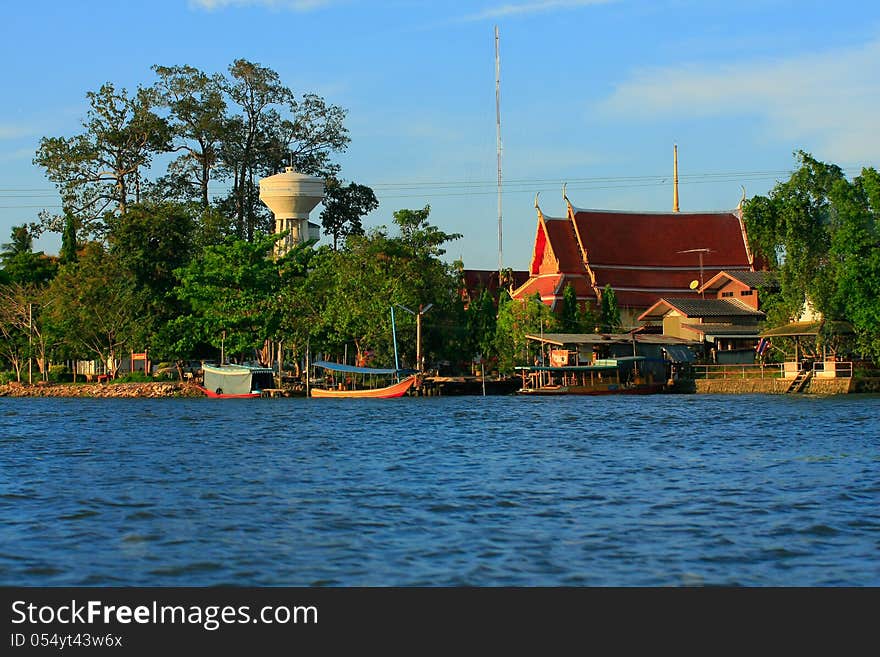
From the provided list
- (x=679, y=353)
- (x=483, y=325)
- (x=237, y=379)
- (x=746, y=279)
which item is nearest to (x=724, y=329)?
(x=679, y=353)

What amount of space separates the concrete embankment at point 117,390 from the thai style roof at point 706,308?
25444 mm

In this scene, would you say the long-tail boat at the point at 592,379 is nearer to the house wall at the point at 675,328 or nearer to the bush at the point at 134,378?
the house wall at the point at 675,328

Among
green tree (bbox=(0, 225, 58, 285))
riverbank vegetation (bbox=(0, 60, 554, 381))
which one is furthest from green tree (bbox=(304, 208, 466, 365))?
green tree (bbox=(0, 225, 58, 285))

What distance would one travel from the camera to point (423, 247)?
5966 centimetres

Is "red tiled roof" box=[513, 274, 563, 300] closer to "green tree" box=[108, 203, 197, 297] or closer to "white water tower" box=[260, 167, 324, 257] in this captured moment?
"white water tower" box=[260, 167, 324, 257]

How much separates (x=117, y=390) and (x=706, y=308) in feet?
103

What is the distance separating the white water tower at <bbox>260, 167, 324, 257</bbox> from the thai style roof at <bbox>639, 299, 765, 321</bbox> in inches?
897

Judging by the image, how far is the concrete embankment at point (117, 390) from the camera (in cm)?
6025

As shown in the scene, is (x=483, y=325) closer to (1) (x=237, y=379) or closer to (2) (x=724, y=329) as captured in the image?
(2) (x=724, y=329)

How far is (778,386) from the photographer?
174 ft

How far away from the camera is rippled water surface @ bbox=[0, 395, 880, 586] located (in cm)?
1135
